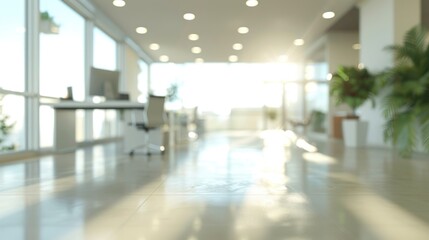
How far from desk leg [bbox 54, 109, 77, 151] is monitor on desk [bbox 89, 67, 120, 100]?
117cm

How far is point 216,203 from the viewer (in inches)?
117

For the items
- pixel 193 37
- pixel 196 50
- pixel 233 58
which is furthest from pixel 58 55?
pixel 233 58

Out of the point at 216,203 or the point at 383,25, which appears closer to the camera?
the point at 216,203

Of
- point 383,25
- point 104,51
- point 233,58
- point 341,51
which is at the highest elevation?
point 233,58

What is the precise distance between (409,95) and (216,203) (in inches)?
198

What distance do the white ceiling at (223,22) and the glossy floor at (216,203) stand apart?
452 centimetres

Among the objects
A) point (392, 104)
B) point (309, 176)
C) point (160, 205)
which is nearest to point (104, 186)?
point (160, 205)

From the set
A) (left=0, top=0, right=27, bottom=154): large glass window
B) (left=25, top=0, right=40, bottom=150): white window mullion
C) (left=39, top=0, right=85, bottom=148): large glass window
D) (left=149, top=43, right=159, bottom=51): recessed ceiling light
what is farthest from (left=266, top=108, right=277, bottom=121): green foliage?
(left=0, top=0, right=27, bottom=154): large glass window

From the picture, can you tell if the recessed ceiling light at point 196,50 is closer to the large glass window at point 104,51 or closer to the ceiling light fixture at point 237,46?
the ceiling light fixture at point 237,46

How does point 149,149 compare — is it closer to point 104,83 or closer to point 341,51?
point 104,83

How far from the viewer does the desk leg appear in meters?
7.58

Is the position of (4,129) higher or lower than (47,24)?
lower

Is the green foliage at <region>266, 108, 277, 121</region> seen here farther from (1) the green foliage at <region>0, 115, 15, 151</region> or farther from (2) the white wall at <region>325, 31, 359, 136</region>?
(1) the green foliage at <region>0, 115, 15, 151</region>

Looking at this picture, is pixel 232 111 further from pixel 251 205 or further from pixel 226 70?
pixel 251 205
